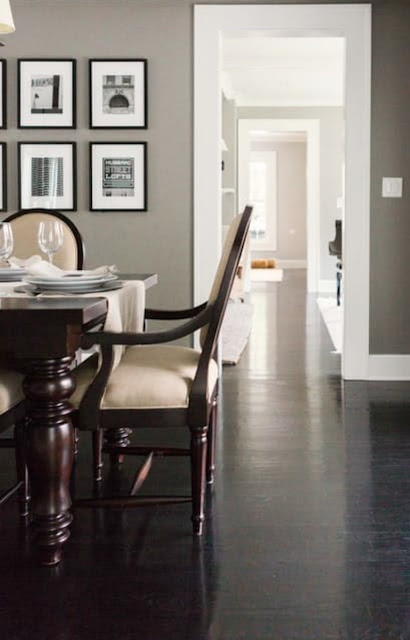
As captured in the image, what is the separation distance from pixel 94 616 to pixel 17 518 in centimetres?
79

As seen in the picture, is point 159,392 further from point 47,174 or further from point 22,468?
point 47,174

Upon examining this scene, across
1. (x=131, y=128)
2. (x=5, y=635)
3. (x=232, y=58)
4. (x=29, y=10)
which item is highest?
(x=232, y=58)

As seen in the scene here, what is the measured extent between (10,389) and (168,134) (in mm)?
3034

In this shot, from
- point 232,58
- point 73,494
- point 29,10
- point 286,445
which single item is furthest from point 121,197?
point 232,58

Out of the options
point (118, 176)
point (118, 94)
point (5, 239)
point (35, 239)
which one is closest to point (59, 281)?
point (5, 239)

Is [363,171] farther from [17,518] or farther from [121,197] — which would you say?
[17,518]

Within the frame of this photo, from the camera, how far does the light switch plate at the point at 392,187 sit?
5172 millimetres

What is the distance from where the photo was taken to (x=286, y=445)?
11.9ft

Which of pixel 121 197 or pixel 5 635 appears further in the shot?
pixel 121 197

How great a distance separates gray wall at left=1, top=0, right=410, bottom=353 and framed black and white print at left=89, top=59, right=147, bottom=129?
53 mm

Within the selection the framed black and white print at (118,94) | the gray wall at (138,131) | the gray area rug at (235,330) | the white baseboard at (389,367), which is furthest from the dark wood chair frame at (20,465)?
the gray area rug at (235,330)

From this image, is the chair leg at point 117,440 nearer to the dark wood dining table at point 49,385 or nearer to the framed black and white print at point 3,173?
the dark wood dining table at point 49,385

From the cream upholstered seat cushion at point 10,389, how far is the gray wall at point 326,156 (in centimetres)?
970

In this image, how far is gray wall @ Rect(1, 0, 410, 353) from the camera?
509cm
